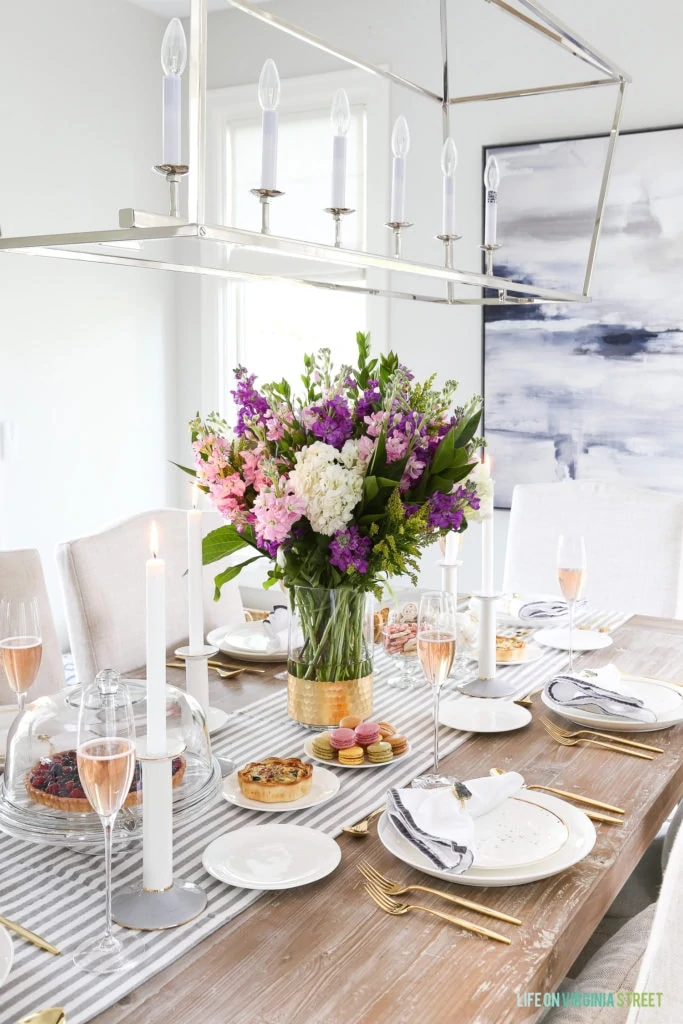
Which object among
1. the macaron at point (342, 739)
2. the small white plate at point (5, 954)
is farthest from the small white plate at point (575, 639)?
the small white plate at point (5, 954)

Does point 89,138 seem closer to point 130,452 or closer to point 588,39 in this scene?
point 130,452

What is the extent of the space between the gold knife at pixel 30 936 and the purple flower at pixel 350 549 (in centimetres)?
65

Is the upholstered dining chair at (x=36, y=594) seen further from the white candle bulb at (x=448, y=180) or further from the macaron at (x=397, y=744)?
the white candle bulb at (x=448, y=180)

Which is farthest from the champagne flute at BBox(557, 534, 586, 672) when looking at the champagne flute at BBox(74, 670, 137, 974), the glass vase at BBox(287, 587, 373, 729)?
the champagne flute at BBox(74, 670, 137, 974)

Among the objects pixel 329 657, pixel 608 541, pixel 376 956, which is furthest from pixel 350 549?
pixel 608 541

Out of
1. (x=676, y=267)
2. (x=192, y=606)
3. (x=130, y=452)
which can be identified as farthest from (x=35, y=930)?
(x=130, y=452)

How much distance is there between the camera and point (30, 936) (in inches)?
39.2

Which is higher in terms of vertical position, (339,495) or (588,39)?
(588,39)

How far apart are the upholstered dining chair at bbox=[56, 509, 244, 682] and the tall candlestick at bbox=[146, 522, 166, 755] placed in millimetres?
1147

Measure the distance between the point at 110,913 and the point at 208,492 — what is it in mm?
712

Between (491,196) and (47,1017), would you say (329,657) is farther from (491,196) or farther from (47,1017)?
(491,196)

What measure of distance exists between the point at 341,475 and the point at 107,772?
61 cm

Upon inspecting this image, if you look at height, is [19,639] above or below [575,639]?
above

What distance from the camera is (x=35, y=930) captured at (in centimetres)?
102
